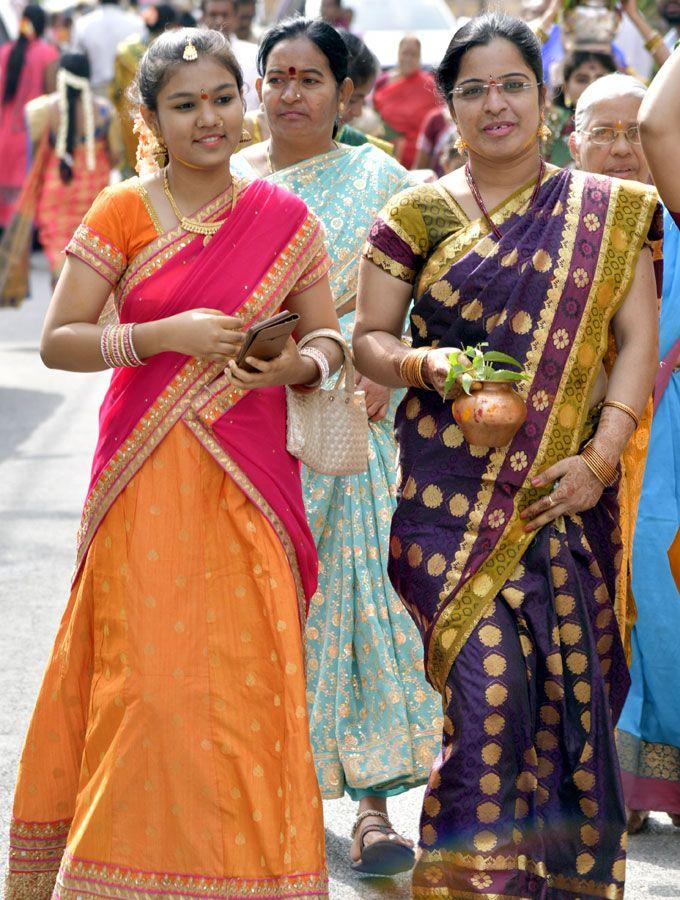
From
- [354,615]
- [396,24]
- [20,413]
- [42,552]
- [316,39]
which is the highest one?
[396,24]

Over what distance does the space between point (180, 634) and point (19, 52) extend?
1474 centimetres

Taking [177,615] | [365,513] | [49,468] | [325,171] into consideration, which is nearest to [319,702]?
[365,513]

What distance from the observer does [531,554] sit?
3889mm

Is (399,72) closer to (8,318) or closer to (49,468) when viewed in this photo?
(8,318)

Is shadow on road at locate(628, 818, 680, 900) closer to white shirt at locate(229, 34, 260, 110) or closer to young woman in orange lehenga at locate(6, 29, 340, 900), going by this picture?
young woman in orange lehenga at locate(6, 29, 340, 900)

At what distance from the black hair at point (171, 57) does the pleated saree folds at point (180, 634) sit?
0.21m

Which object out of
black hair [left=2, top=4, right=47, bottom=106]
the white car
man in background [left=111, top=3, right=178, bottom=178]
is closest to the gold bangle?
man in background [left=111, top=3, right=178, bottom=178]

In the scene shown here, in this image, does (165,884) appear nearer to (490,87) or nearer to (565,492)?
(565,492)

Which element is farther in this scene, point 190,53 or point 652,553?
point 652,553

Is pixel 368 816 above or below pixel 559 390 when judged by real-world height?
below

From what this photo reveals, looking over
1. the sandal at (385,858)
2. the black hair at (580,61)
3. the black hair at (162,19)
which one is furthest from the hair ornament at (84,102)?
the sandal at (385,858)

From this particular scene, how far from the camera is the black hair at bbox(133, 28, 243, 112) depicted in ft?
12.5

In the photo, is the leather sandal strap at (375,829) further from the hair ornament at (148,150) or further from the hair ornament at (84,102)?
the hair ornament at (84,102)

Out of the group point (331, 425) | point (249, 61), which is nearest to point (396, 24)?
point (249, 61)
